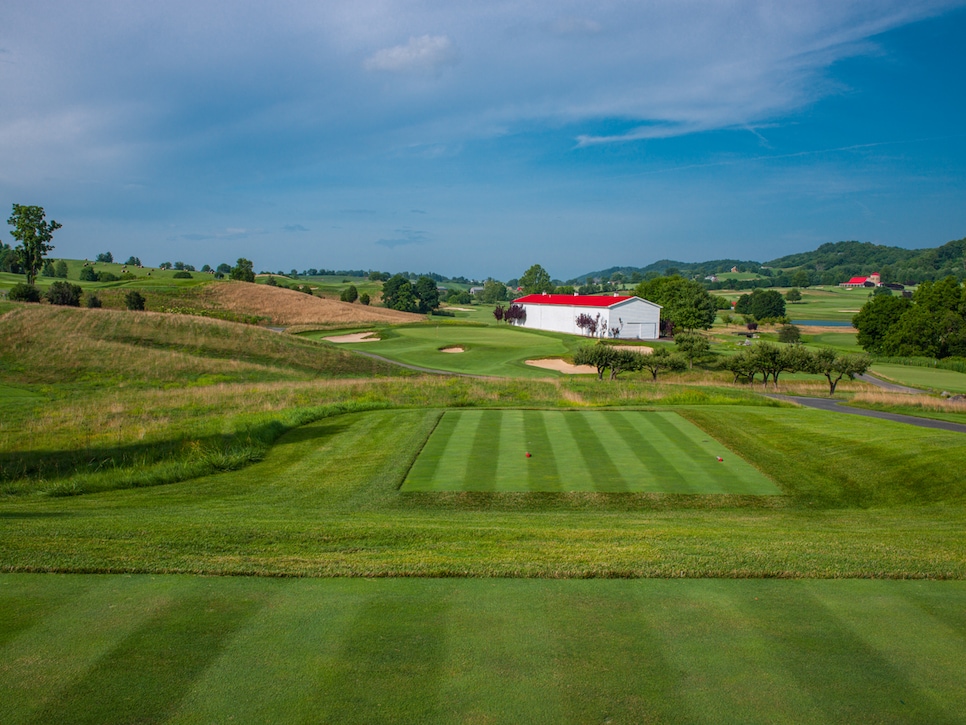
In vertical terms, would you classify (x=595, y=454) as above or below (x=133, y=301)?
below

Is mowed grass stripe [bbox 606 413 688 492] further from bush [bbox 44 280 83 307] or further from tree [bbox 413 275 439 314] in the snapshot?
tree [bbox 413 275 439 314]

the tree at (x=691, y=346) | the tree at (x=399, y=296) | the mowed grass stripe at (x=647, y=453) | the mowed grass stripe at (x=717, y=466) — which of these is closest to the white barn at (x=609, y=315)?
the tree at (x=691, y=346)

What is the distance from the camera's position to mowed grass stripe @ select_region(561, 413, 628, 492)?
50.8 ft

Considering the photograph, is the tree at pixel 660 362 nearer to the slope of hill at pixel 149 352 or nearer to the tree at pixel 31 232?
the slope of hill at pixel 149 352

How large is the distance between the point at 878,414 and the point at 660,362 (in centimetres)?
1868

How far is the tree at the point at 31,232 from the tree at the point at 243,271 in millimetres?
45125

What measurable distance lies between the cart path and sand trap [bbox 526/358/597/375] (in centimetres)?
1792

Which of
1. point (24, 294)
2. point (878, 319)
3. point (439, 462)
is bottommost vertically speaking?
point (439, 462)

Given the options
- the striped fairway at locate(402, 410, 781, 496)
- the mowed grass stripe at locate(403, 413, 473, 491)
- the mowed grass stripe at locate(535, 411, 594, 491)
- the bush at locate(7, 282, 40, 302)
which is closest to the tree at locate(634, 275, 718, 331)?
the striped fairway at locate(402, 410, 781, 496)

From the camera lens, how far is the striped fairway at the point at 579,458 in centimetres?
1550

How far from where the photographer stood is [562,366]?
55031 millimetres

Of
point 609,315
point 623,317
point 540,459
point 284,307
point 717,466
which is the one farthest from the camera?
point 284,307

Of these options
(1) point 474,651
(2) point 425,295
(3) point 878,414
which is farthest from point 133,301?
(1) point 474,651

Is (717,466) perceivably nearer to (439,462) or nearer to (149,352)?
(439,462)
